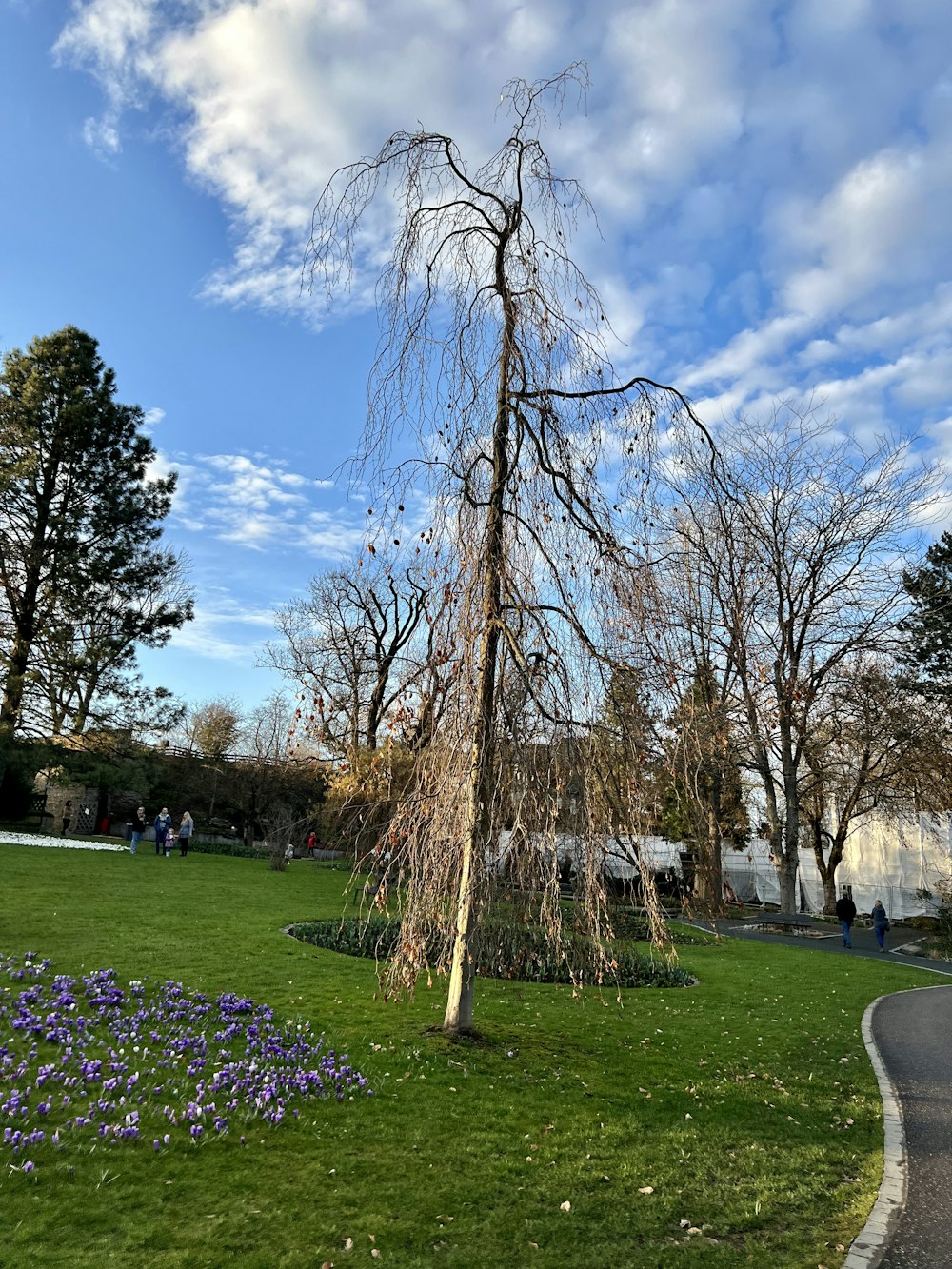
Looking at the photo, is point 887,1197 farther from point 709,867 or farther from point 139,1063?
point 709,867

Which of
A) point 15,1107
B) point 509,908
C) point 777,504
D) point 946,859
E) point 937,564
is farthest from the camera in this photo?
point 946,859

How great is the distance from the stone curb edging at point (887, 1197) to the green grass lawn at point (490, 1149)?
9 centimetres

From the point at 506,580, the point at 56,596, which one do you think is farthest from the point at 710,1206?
the point at 56,596

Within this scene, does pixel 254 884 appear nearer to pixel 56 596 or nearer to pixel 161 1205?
pixel 56 596

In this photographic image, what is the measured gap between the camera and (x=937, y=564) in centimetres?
2791

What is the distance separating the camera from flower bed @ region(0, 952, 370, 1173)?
4.46 m

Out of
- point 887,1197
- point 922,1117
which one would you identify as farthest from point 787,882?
point 887,1197

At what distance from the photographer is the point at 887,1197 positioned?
466 cm

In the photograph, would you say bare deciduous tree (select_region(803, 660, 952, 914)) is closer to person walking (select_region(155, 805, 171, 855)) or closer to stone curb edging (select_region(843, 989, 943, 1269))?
stone curb edging (select_region(843, 989, 943, 1269))

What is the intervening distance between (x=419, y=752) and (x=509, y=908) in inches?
57.6

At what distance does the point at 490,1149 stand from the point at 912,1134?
336 centimetres

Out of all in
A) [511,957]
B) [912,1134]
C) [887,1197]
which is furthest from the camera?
[511,957]

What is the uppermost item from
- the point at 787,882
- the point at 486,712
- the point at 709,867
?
the point at 486,712

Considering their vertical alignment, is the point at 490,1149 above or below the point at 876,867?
below
